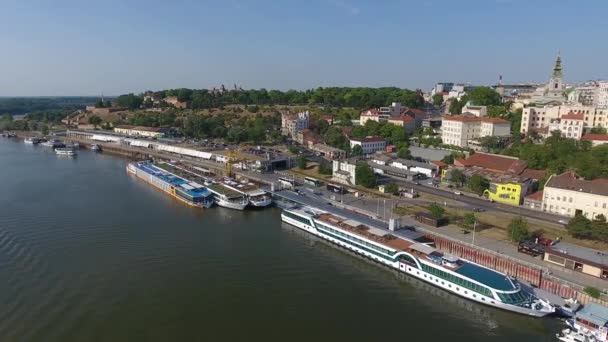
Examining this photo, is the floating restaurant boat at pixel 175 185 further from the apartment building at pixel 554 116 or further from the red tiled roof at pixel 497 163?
the apartment building at pixel 554 116

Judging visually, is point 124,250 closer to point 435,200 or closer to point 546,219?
point 435,200

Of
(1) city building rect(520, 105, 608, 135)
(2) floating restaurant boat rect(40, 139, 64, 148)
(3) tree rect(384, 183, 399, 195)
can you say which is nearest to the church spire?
(1) city building rect(520, 105, 608, 135)

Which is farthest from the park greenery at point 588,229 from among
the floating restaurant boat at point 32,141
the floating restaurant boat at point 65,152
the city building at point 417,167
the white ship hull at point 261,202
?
the floating restaurant boat at point 32,141

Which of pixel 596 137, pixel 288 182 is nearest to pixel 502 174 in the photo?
pixel 596 137

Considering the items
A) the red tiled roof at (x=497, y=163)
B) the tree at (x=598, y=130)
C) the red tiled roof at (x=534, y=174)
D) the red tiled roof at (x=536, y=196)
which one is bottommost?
the red tiled roof at (x=536, y=196)

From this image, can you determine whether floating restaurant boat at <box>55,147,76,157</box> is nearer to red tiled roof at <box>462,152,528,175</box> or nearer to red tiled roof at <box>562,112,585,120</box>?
red tiled roof at <box>462,152,528,175</box>

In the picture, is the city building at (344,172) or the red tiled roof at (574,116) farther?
the red tiled roof at (574,116)

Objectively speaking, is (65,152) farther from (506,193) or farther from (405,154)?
(506,193)
